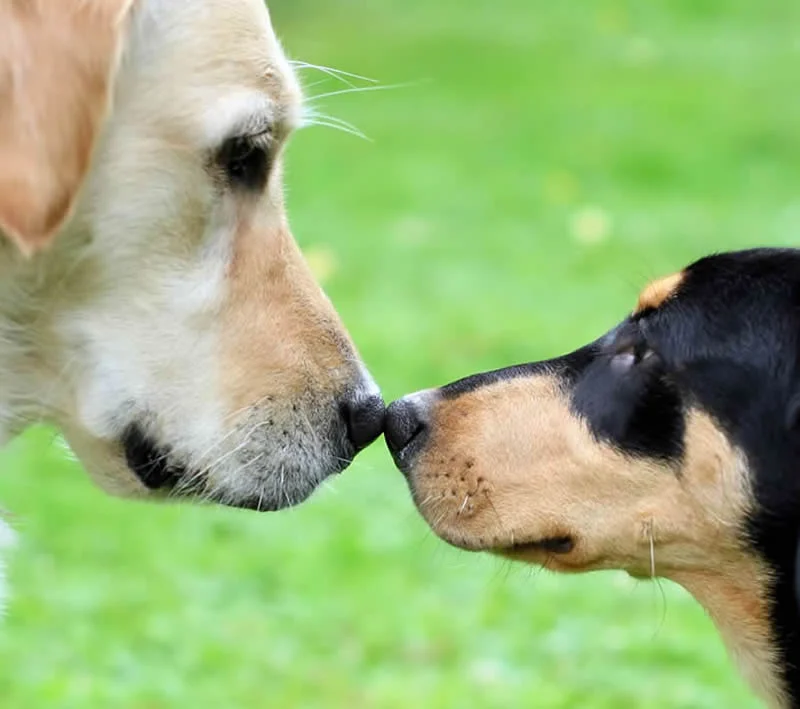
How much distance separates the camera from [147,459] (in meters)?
3.27

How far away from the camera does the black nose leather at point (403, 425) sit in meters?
3.60

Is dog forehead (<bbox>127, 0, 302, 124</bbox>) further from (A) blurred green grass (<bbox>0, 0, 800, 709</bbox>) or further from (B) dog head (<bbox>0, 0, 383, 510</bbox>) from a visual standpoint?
(A) blurred green grass (<bbox>0, 0, 800, 709</bbox>)

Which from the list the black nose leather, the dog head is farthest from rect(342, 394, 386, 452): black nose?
the black nose leather

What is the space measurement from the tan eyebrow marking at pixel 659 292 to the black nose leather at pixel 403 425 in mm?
684

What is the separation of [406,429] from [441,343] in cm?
483

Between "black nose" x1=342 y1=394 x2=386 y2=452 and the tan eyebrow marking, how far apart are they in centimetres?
83

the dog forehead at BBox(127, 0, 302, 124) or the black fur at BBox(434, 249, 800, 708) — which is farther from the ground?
the dog forehead at BBox(127, 0, 302, 124)

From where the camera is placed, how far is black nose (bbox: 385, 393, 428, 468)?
3.61 m

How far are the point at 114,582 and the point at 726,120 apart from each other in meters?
10.5

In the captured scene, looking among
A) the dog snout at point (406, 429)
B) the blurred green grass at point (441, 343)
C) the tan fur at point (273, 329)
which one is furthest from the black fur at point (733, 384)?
the blurred green grass at point (441, 343)

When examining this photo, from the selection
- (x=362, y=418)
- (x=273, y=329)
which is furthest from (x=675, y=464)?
(x=273, y=329)

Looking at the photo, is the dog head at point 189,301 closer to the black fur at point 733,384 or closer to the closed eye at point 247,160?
the closed eye at point 247,160

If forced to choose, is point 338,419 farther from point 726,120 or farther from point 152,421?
point 726,120

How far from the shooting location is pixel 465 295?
9.60 metres
